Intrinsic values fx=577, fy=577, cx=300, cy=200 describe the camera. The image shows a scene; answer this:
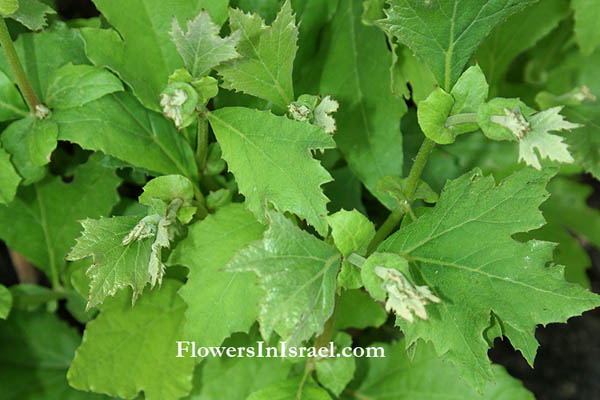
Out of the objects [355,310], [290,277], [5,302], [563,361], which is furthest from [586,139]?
[5,302]

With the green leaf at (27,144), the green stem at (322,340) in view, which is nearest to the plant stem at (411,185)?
the green stem at (322,340)

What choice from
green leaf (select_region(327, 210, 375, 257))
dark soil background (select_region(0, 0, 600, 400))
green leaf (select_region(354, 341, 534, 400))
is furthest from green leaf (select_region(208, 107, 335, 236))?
dark soil background (select_region(0, 0, 600, 400))

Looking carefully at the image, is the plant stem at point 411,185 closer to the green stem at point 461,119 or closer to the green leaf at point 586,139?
the green stem at point 461,119

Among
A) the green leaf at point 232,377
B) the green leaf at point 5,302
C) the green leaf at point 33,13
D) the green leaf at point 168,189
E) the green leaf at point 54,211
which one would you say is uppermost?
the green leaf at point 33,13

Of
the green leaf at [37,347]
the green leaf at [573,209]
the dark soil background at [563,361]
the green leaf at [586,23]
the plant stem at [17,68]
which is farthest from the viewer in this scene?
the dark soil background at [563,361]

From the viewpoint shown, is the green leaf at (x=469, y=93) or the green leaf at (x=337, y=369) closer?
the green leaf at (x=469, y=93)

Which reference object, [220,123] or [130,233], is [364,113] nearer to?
[220,123]

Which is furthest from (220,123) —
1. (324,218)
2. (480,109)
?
(480,109)

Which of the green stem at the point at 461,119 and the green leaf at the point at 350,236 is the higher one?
the green stem at the point at 461,119
